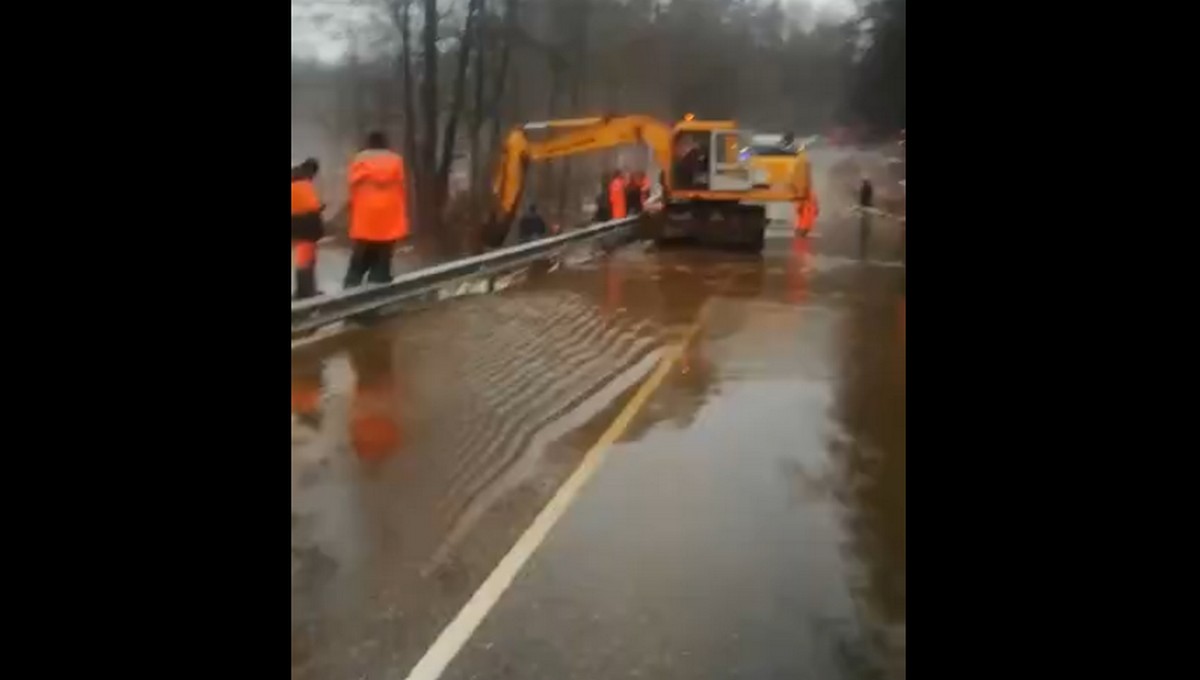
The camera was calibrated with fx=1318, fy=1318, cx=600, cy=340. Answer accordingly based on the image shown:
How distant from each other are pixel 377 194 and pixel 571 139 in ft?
2.65

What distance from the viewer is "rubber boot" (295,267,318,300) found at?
3.53m

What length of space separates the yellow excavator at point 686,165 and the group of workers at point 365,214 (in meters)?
0.43

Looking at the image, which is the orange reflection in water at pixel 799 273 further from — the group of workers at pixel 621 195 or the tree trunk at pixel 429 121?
the tree trunk at pixel 429 121

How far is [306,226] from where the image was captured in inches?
133

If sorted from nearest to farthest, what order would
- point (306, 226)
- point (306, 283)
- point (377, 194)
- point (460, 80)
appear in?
1. point (306, 226)
2. point (306, 283)
3. point (377, 194)
4. point (460, 80)

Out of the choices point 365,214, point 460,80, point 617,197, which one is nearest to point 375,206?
point 365,214

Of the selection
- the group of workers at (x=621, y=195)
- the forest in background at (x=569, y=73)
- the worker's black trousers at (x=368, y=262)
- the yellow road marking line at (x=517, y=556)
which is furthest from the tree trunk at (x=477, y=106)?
the yellow road marking line at (x=517, y=556)

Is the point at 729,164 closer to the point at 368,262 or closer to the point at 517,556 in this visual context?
the point at 368,262

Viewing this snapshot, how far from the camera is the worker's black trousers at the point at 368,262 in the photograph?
486 cm
